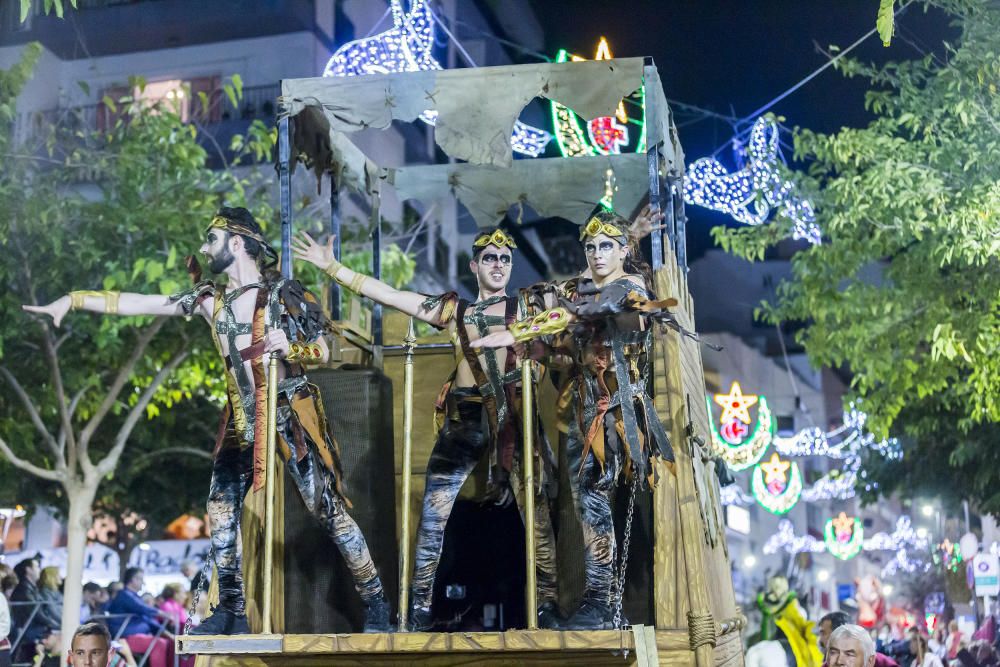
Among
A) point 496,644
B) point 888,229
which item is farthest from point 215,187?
point 496,644

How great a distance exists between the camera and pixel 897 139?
13570 millimetres

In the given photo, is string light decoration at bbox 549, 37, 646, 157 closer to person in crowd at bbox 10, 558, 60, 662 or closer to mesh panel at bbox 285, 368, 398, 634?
mesh panel at bbox 285, 368, 398, 634

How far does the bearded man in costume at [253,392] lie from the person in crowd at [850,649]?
2.25 meters

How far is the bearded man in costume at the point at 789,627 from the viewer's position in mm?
10211

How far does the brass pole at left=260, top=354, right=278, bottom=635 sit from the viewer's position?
5957mm

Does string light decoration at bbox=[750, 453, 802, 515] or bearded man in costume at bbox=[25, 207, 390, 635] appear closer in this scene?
bearded man in costume at bbox=[25, 207, 390, 635]

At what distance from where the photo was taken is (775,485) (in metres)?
29.0

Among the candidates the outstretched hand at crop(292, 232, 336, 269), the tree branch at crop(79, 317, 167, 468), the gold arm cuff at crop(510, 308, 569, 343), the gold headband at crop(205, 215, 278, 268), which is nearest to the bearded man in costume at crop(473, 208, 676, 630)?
the gold arm cuff at crop(510, 308, 569, 343)

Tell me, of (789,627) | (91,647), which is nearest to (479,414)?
(91,647)

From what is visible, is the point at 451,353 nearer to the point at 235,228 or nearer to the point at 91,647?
the point at 235,228

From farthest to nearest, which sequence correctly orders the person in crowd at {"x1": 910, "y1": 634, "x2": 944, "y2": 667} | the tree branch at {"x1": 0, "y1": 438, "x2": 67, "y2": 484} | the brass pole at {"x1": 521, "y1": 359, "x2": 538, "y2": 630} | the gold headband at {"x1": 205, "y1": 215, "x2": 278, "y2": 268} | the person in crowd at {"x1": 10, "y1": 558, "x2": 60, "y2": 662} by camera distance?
the tree branch at {"x1": 0, "y1": 438, "x2": 67, "y2": 484}, the person in crowd at {"x1": 10, "y1": 558, "x2": 60, "y2": 662}, the person in crowd at {"x1": 910, "y1": 634, "x2": 944, "y2": 667}, the gold headband at {"x1": 205, "y1": 215, "x2": 278, "y2": 268}, the brass pole at {"x1": 521, "y1": 359, "x2": 538, "y2": 630}

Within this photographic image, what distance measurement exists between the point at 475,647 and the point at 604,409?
1.31 metres

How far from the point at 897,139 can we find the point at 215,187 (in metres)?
8.21

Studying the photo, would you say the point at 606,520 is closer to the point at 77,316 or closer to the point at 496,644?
the point at 496,644
